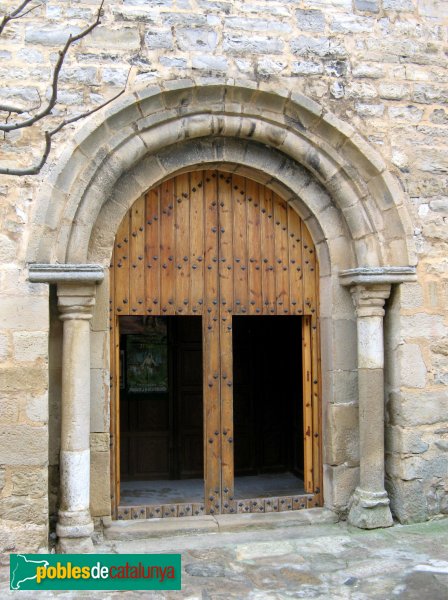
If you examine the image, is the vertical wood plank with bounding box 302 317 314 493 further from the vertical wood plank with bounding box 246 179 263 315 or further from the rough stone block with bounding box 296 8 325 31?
the rough stone block with bounding box 296 8 325 31

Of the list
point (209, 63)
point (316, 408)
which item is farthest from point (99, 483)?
point (209, 63)

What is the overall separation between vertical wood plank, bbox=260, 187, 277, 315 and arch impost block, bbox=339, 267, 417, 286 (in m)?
0.55

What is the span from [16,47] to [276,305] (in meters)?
2.42

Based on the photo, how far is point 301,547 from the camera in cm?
423

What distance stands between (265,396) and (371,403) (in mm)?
2152

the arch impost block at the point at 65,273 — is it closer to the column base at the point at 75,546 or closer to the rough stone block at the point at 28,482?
the rough stone block at the point at 28,482

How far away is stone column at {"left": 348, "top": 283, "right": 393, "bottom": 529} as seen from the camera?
459 centimetres

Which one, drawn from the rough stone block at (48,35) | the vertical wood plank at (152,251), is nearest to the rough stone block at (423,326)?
→ the vertical wood plank at (152,251)

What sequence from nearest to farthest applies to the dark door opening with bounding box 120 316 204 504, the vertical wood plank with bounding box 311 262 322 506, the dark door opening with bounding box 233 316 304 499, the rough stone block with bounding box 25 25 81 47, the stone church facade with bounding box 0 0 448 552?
the stone church facade with bounding box 0 0 448 552 < the rough stone block with bounding box 25 25 81 47 < the vertical wood plank with bounding box 311 262 322 506 < the dark door opening with bounding box 120 316 204 504 < the dark door opening with bounding box 233 316 304 499

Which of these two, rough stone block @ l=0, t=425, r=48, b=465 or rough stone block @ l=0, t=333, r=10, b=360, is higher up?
rough stone block @ l=0, t=333, r=10, b=360

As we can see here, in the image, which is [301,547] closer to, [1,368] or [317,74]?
[1,368]

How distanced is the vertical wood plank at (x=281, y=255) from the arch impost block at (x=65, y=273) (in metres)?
1.35

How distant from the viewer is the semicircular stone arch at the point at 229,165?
4.22 metres

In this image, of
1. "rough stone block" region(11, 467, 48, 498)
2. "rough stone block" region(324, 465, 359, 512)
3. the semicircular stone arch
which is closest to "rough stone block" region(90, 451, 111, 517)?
"rough stone block" region(11, 467, 48, 498)
